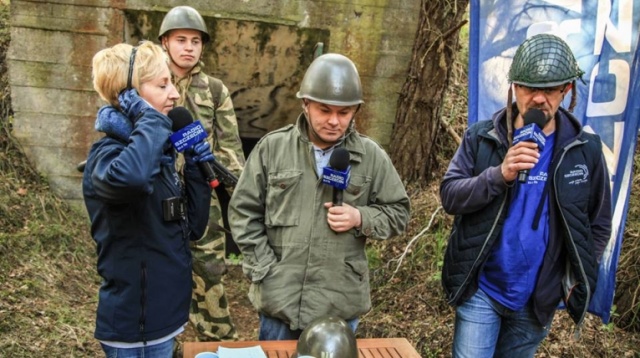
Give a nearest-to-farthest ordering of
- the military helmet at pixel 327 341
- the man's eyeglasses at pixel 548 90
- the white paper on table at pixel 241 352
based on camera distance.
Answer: the military helmet at pixel 327 341, the white paper on table at pixel 241 352, the man's eyeglasses at pixel 548 90

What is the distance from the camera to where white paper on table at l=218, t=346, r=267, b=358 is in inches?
92.0

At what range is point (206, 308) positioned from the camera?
412cm

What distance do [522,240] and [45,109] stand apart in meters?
5.04

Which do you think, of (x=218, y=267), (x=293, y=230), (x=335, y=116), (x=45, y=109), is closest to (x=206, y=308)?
(x=218, y=267)

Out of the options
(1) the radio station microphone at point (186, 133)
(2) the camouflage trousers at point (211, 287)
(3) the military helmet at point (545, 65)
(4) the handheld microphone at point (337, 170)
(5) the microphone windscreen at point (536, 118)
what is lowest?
(2) the camouflage trousers at point (211, 287)

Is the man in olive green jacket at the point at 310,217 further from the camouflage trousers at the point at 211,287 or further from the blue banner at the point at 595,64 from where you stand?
the camouflage trousers at the point at 211,287

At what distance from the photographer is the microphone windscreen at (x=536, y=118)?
249 centimetres

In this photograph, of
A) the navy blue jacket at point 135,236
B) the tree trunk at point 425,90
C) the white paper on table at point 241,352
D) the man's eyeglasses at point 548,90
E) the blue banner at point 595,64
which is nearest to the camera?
the navy blue jacket at point 135,236

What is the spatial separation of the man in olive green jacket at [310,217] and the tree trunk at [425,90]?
12.1ft

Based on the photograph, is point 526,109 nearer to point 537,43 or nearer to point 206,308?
point 537,43

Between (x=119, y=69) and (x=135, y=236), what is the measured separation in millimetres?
676

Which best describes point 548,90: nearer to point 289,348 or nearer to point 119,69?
point 289,348

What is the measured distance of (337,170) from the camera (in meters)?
2.49

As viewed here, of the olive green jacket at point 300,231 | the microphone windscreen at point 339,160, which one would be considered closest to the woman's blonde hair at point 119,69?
the olive green jacket at point 300,231
